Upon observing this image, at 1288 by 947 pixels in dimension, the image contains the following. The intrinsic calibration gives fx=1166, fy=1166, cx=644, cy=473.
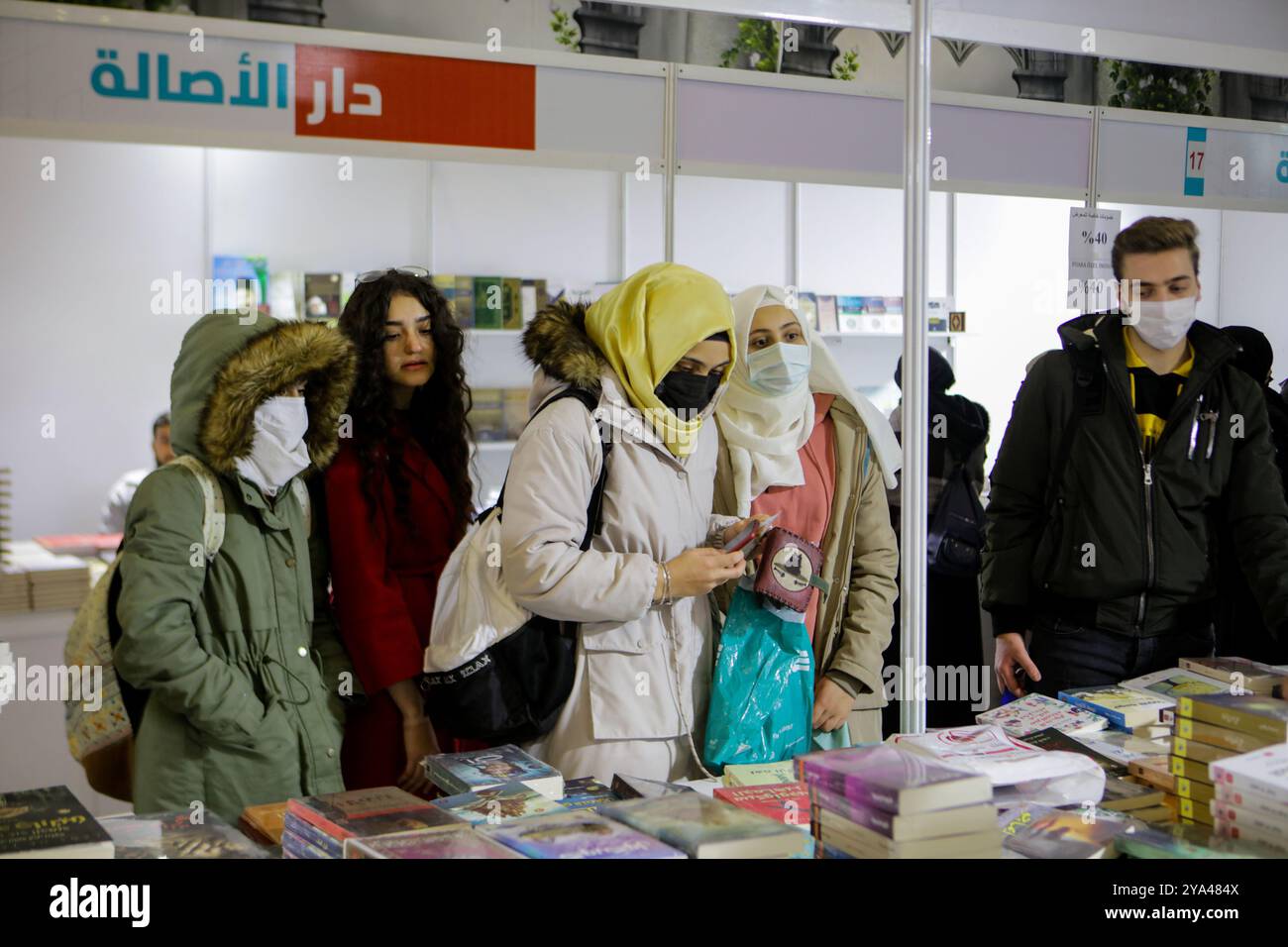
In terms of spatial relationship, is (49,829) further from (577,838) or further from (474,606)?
(474,606)

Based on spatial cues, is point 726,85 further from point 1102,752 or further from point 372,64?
point 1102,752

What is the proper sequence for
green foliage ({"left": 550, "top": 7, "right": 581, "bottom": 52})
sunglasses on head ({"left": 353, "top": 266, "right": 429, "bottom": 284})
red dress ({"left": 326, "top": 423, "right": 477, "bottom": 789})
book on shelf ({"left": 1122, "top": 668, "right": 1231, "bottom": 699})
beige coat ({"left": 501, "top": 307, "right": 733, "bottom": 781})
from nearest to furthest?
beige coat ({"left": 501, "top": 307, "right": 733, "bottom": 781}) → book on shelf ({"left": 1122, "top": 668, "right": 1231, "bottom": 699}) → red dress ({"left": 326, "top": 423, "right": 477, "bottom": 789}) → sunglasses on head ({"left": 353, "top": 266, "right": 429, "bottom": 284}) → green foliage ({"left": 550, "top": 7, "right": 581, "bottom": 52})

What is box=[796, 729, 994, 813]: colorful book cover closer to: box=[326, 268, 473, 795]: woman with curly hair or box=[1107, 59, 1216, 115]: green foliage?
box=[326, 268, 473, 795]: woman with curly hair

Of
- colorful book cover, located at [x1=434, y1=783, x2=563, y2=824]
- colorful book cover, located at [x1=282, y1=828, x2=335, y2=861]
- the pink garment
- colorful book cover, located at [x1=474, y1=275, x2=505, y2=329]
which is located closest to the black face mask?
the pink garment

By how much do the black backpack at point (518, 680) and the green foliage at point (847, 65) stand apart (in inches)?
206

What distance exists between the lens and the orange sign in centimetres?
297

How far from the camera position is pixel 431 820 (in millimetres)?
1475

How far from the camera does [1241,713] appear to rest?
1536 millimetres

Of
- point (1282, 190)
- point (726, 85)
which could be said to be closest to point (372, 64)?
point (726, 85)

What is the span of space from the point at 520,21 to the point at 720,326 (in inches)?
182

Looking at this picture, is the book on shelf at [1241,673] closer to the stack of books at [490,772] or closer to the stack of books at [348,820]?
the stack of books at [490,772]

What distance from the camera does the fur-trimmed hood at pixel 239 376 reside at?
2.22 metres

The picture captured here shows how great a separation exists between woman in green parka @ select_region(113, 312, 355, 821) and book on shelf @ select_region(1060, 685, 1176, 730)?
1471 mm

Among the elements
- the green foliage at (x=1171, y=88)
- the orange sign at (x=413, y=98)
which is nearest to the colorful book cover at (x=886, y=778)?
the orange sign at (x=413, y=98)
